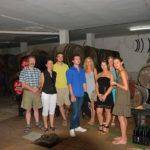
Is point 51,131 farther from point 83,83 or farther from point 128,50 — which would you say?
point 128,50

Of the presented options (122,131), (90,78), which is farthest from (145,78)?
(122,131)

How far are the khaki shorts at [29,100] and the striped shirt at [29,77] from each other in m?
0.21

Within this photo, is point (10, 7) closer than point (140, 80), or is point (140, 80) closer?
point (10, 7)

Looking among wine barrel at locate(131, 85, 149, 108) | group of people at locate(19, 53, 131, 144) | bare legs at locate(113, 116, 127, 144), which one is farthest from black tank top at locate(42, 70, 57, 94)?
wine barrel at locate(131, 85, 149, 108)

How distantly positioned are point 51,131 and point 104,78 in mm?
1647

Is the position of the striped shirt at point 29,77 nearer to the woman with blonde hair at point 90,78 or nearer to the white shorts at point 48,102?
the white shorts at point 48,102

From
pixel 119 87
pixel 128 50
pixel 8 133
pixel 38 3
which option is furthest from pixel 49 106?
pixel 128 50

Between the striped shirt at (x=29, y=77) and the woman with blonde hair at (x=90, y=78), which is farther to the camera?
the woman with blonde hair at (x=90, y=78)

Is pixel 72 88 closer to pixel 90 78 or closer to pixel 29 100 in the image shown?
pixel 90 78

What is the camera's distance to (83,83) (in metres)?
5.27

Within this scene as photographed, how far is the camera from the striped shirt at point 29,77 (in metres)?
5.33

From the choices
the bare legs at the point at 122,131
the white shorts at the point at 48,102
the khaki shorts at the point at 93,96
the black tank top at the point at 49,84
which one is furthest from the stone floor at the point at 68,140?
the black tank top at the point at 49,84

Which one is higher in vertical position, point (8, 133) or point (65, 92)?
point (65, 92)

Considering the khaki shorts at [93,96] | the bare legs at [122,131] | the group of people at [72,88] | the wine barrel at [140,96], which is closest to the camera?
the bare legs at [122,131]
